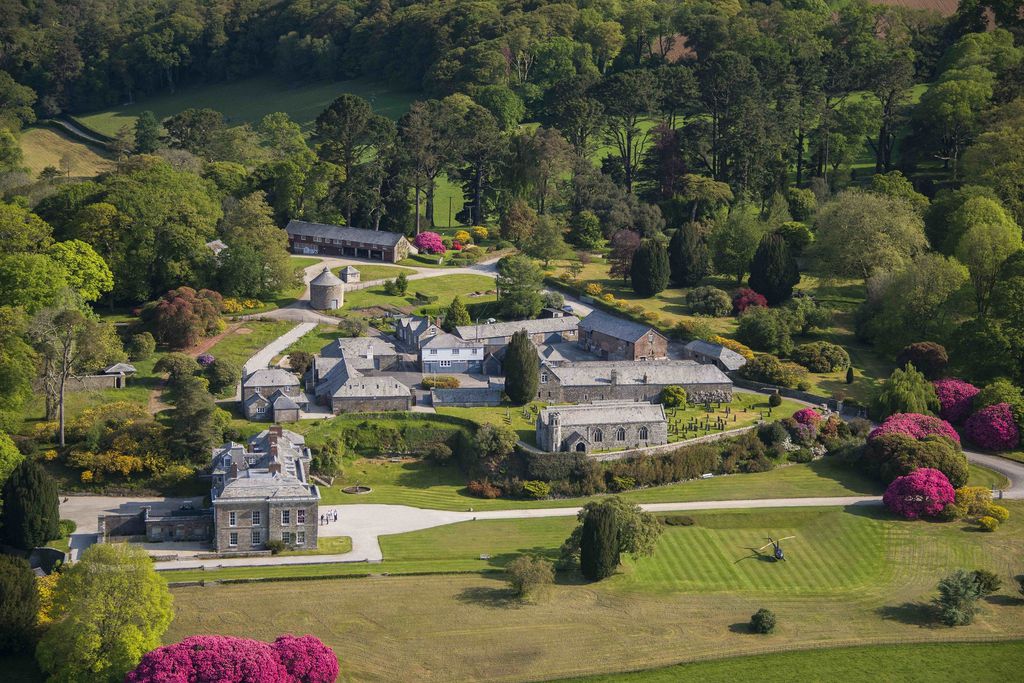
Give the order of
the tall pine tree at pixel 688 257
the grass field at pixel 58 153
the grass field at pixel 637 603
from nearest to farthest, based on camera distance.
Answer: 1. the grass field at pixel 637 603
2. the tall pine tree at pixel 688 257
3. the grass field at pixel 58 153

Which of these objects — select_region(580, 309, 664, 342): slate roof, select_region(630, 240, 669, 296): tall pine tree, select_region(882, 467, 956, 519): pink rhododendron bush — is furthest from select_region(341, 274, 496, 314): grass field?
select_region(882, 467, 956, 519): pink rhododendron bush

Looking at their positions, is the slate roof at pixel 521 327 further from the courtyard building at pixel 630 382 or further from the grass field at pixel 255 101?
the grass field at pixel 255 101

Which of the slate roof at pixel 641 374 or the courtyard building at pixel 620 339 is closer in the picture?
the slate roof at pixel 641 374

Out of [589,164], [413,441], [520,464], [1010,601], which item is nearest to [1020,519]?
[1010,601]

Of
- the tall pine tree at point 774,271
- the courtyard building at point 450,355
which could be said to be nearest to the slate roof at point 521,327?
the courtyard building at point 450,355

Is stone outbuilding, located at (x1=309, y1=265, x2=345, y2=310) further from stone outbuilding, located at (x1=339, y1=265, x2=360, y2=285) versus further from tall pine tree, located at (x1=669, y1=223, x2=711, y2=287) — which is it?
tall pine tree, located at (x1=669, y1=223, x2=711, y2=287)

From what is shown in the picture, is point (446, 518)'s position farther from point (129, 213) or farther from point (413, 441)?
point (129, 213)
